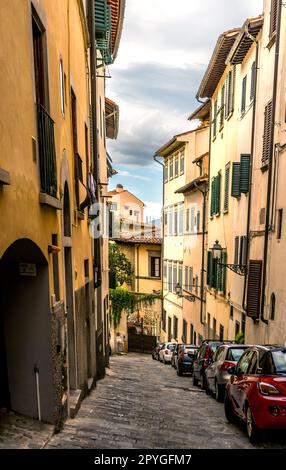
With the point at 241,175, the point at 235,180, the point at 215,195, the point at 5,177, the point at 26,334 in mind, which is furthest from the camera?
the point at 215,195

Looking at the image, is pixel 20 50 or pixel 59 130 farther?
pixel 59 130

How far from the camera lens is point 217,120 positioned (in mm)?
24391

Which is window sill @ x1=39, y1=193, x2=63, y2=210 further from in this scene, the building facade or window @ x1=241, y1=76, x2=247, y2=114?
window @ x1=241, y1=76, x2=247, y2=114

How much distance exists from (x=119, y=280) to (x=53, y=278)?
3281cm

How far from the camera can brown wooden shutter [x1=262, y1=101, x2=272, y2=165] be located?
48.2ft

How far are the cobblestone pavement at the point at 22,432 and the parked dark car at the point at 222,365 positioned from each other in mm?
5580

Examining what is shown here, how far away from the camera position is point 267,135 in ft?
49.0

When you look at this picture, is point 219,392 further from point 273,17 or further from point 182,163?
point 182,163

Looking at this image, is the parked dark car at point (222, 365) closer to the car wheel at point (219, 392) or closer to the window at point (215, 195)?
the car wheel at point (219, 392)

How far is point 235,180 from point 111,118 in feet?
34.4

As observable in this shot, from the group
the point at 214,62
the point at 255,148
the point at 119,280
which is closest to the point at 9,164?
the point at 255,148

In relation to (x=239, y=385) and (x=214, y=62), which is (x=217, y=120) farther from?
(x=239, y=385)

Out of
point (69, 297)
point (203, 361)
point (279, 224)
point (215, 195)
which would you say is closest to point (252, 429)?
point (69, 297)
